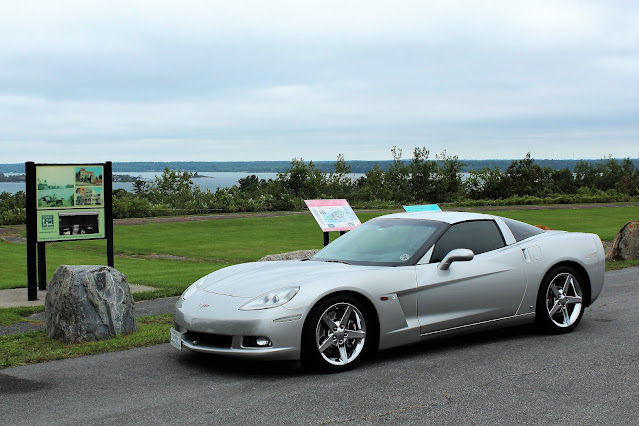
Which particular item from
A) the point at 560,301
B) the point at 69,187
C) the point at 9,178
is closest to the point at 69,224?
the point at 69,187

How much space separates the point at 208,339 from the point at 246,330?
47cm

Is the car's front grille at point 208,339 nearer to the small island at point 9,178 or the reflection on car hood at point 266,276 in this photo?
the reflection on car hood at point 266,276

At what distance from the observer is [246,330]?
583 cm

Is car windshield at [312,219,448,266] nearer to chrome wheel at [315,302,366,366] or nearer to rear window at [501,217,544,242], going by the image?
chrome wheel at [315,302,366,366]

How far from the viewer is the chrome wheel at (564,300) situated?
7.46 metres

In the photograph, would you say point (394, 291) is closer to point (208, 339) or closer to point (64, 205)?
point (208, 339)

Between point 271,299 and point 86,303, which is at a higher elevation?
point 271,299

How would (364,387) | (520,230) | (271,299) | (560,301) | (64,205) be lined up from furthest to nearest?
(64,205)
(520,230)
(560,301)
(271,299)
(364,387)

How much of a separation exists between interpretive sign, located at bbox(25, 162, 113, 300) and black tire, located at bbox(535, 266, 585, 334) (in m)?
7.50

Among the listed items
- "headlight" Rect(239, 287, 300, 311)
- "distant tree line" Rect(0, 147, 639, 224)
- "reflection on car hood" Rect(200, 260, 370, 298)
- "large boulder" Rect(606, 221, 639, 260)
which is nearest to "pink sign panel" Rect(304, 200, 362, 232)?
"reflection on car hood" Rect(200, 260, 370, 298)

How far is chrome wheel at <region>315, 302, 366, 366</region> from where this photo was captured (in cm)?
598

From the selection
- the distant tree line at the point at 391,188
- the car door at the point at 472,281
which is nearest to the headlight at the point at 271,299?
the car door at the point at 472,281

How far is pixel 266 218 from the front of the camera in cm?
3681

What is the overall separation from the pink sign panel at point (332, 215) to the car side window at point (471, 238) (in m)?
5.19
